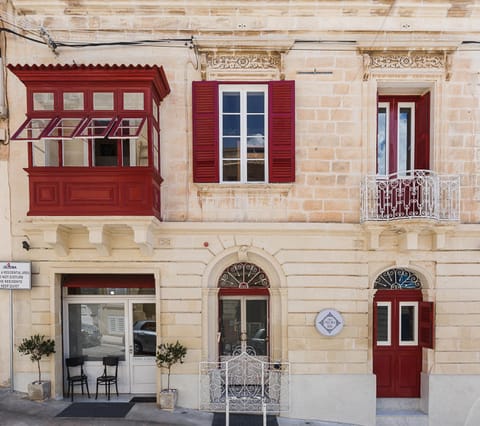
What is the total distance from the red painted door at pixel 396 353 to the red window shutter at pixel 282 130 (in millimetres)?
3549

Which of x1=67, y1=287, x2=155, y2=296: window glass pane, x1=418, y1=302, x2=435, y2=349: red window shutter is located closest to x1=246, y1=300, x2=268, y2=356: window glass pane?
x1=67, y1=287, x2=155, y2=296: window glass pane

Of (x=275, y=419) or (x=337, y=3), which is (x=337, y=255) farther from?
(x=337, y=3)

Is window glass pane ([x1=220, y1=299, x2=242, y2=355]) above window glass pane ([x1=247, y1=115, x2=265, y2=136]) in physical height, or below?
below

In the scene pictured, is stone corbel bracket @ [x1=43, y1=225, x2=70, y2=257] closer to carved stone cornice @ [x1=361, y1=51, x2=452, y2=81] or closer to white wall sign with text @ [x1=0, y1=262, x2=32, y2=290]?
white wall sign with text @ [x1=0, y1=262, x2=32, y2=290]

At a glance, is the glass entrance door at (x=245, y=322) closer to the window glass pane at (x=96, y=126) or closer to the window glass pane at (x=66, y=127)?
the window glass pane at (x=96, y=126)

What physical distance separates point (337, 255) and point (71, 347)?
6489 millimetres

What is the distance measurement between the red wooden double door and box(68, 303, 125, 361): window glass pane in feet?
19.4

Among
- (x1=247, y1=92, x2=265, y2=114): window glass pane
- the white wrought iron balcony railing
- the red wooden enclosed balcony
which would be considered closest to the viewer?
the red wooden enclosed balcony

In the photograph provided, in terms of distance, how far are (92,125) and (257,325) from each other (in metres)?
5.59

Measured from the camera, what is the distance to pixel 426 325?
27.7 feet

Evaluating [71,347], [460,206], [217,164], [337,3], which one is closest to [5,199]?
[71,347]

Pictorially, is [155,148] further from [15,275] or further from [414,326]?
[414,326]

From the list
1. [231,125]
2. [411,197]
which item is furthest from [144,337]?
[411,197]

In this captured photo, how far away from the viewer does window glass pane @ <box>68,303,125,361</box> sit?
351 inches
